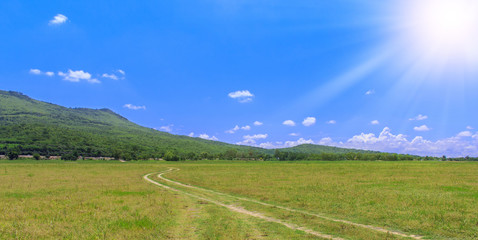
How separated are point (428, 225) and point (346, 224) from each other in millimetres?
5136

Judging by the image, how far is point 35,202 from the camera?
27203 mm

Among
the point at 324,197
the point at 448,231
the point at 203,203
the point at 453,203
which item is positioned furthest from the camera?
the point at 324,197

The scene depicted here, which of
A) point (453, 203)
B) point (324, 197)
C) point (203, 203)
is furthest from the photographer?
point (324, 197)

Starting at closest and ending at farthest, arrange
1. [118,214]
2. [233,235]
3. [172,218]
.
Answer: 1. [233,235]
2. [172,218]
3. [118,214]

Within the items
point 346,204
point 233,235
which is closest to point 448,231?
point 346,204

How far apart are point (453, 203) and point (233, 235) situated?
21.6 m

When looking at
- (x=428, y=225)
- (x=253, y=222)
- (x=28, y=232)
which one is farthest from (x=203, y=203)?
(x=428, y=225)

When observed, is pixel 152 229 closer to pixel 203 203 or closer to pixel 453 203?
pixel 203 203

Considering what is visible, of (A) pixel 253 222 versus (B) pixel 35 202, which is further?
(B) pixel 35 202

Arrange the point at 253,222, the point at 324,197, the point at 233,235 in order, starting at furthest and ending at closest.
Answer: the point at 324,197, the point at 253,222, the point at 233,235

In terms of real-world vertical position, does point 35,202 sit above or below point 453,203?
below

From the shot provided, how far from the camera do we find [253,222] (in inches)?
731

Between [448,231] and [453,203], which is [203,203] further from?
[453,203]

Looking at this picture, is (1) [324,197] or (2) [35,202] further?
(1) [324,197]
